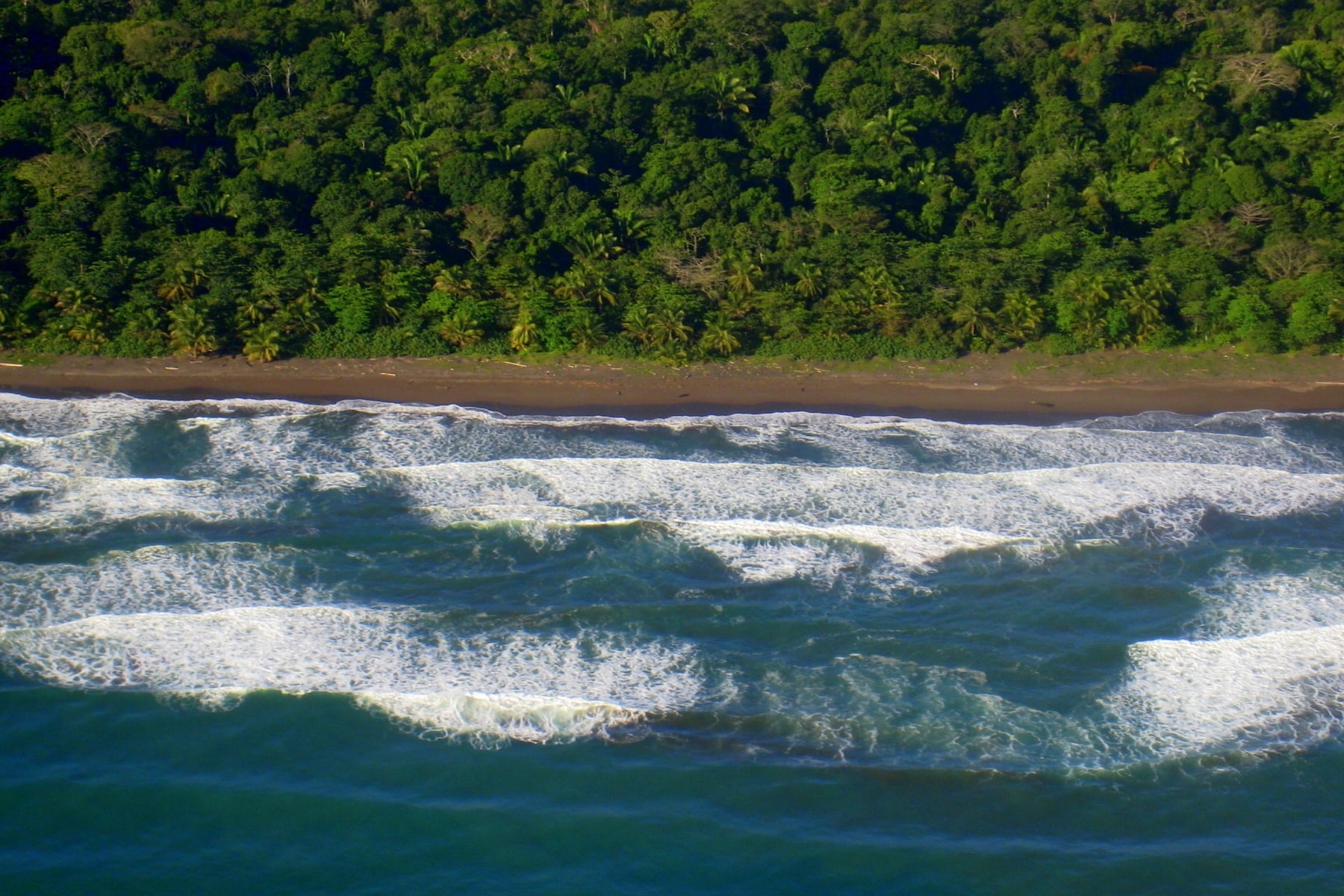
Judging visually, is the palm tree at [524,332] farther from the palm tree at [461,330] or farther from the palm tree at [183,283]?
the palm tree at [183,283]

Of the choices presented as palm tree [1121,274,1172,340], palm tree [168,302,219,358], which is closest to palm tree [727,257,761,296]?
palm tree [1121,274,1172,340]

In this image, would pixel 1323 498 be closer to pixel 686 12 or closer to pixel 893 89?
pixel 893 89

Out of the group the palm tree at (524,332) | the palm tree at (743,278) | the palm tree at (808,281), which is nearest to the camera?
the palm tree at (524,332)

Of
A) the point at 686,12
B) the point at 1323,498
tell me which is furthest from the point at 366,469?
the point at 686,12

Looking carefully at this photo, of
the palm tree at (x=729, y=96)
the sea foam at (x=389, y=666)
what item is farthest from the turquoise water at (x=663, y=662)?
the palm tree at (x=729, y=96)

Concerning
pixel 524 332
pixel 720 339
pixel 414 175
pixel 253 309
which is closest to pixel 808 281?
pixel 720 339

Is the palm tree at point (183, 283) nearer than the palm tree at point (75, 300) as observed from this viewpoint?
No

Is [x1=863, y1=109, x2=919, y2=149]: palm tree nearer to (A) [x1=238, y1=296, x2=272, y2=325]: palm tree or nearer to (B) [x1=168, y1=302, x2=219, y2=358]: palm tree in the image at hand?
(A) [x1=238, y1=296, x2=272, y2=325]: palm tree

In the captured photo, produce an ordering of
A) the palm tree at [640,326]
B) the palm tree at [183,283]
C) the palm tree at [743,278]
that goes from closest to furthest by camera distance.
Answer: the palm tree at [183,283] < the palm tree at [640,326] < the palm tree at [743,278]
